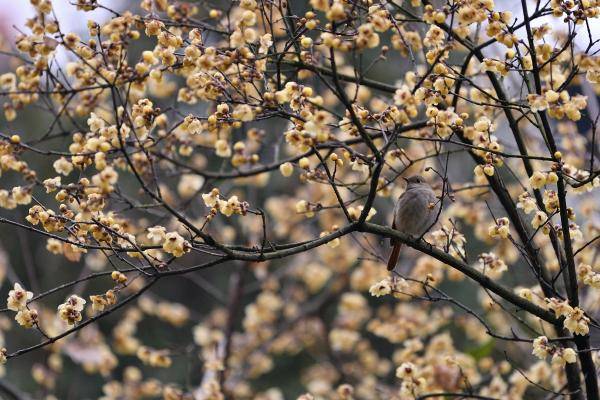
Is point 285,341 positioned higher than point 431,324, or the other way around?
point 285,341

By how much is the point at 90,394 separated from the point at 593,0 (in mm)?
8289

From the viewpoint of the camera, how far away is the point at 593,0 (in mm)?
2457

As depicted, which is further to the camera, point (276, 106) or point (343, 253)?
point (343, 253)

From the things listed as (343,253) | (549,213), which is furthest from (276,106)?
(343,253)

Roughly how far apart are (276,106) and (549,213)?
1.09 metres

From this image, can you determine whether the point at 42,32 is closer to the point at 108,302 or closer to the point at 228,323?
→ the point at 108,302

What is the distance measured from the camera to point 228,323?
5.19m

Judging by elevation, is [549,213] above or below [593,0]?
below

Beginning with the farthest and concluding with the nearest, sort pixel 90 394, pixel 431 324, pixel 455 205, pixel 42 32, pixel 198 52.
A: pixel 90 394 → pixel 431 324 → pixel 455 205 → pixel 198 52 → pixel 42 32

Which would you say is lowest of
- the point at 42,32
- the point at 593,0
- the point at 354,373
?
the point at 42,32

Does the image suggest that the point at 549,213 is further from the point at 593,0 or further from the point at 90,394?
the point at 90,394

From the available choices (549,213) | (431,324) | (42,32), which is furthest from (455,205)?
(42,32)

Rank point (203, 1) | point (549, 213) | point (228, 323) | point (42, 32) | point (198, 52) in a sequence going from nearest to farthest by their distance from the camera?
point (42, 32), point (198, 52), point (549, 213), point (203, 1), point (228, 323)

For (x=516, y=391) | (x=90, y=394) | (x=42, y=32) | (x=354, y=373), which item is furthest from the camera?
(x=90, y=394)
